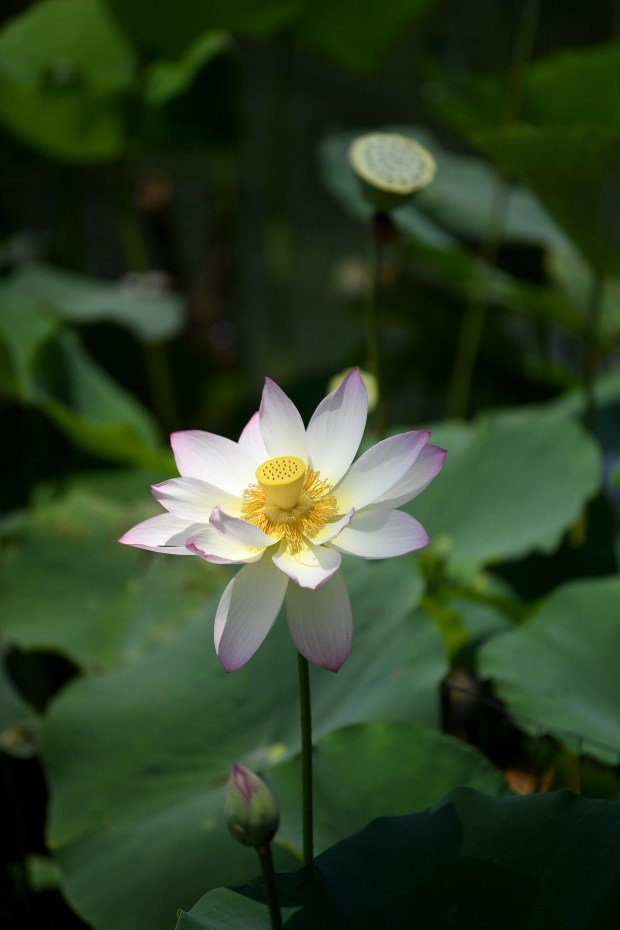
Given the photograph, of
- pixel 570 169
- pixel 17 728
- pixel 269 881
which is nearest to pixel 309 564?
pixel 269 881

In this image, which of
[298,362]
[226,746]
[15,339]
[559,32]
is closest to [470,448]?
[226,746]

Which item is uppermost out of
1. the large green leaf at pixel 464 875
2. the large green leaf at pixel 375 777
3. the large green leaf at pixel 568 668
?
the large green leaf at pixel 464 875

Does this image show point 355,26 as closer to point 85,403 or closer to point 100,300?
point 100,300

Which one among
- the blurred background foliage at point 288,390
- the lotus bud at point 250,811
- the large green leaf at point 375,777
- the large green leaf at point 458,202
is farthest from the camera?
the large green leaf at point 458,202

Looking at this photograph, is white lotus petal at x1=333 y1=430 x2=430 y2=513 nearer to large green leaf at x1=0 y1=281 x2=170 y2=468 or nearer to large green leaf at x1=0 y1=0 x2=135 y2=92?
large green leaf at x1=0 y1=281 x2=170 y2=468

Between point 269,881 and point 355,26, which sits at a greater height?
point 355,26

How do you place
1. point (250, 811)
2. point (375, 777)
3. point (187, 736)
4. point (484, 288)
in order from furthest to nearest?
point (484, 288)
point (187, 736)
point (375, 777)
point (250, 811)

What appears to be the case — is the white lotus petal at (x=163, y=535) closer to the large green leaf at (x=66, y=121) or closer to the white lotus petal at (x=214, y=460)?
the white lotus petal at (x=214, y=460)

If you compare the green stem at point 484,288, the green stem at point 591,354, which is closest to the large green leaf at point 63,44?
the green stem at point 484,288
